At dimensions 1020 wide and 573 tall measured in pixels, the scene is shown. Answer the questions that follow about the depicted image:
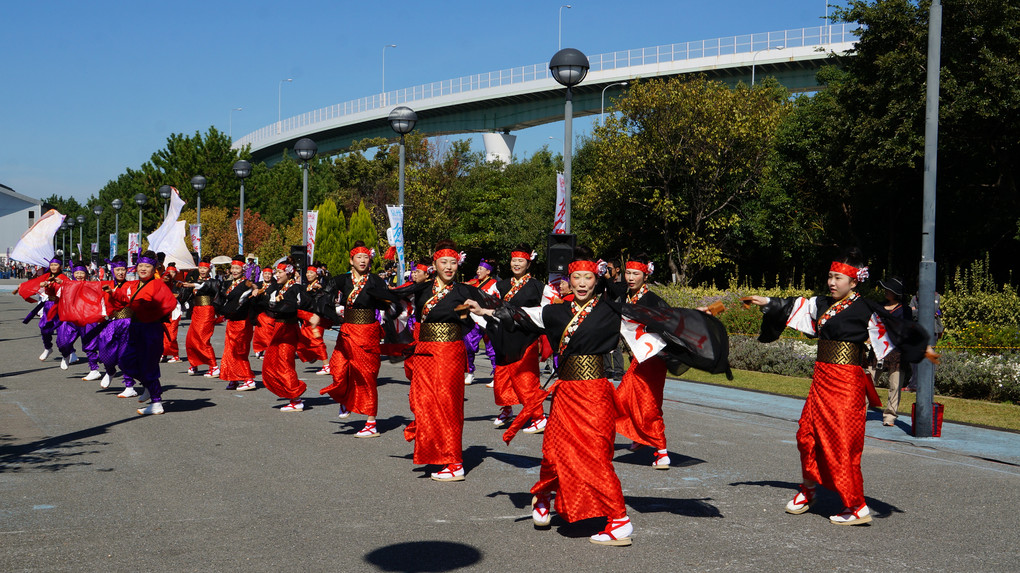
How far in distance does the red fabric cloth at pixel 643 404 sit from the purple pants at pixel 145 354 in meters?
6.29

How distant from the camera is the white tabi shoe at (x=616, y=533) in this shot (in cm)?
577

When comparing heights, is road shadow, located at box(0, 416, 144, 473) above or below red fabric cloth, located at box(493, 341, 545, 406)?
below

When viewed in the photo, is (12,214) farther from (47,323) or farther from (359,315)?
(359,315)

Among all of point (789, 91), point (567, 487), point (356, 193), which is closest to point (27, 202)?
point (356, 193)

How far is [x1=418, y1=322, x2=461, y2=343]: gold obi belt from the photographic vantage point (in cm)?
809

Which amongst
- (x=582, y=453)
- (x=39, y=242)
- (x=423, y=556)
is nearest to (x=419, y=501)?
(x=423, y=556)

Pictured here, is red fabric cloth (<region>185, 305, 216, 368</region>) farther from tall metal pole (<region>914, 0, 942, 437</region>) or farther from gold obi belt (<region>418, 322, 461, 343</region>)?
tall metal pole (<region>914, 0, 942, 437</region>)

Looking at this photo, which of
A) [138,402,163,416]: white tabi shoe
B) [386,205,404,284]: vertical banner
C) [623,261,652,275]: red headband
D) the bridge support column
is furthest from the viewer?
the bridge support column

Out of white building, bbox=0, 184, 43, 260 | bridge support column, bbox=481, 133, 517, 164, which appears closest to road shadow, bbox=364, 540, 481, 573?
bridge support column, bbox=481, 133, 517, 164

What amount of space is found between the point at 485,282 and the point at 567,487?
865 centimetres

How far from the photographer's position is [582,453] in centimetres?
597

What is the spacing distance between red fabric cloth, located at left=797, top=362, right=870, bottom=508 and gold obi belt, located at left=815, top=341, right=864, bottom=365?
0.04 metres

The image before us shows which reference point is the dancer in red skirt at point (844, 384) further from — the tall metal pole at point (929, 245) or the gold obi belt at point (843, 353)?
the tall metal pole at point (929, 245)

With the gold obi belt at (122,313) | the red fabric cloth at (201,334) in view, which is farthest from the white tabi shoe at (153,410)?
the red fabric cloth at (201,334)
